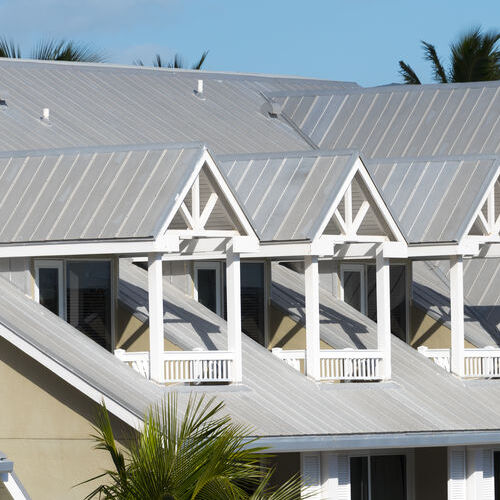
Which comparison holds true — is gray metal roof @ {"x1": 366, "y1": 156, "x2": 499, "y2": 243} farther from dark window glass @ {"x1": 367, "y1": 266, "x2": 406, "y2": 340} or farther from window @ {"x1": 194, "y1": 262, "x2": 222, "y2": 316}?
window @ {"x1": 194, "y1": 262, "x2": 222, "y2": 316}

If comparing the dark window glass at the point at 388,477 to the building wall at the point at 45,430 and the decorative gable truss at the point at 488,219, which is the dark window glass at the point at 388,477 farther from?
the building wall at the point at 45,430

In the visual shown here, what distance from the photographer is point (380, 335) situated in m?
30.7

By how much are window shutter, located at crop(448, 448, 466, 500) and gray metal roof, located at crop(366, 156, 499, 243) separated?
394cm

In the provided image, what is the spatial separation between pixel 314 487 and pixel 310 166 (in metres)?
5.74

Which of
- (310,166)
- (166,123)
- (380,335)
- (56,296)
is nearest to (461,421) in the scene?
(380,335)

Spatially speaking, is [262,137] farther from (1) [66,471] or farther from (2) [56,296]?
(1) [66,471]

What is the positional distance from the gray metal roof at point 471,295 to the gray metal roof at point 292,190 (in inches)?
252

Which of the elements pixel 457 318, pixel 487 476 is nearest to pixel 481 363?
pixel 457 318

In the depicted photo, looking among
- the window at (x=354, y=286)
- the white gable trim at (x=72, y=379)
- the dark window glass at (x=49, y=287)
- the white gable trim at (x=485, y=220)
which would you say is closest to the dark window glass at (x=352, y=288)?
the window at (x=354, y=286)

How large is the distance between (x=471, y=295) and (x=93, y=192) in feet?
42.2

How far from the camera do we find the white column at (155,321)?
26438mm

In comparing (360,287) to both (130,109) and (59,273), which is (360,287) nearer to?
(130,109)

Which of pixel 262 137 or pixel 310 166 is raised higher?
pixel 262 137

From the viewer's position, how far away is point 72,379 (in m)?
23.9
